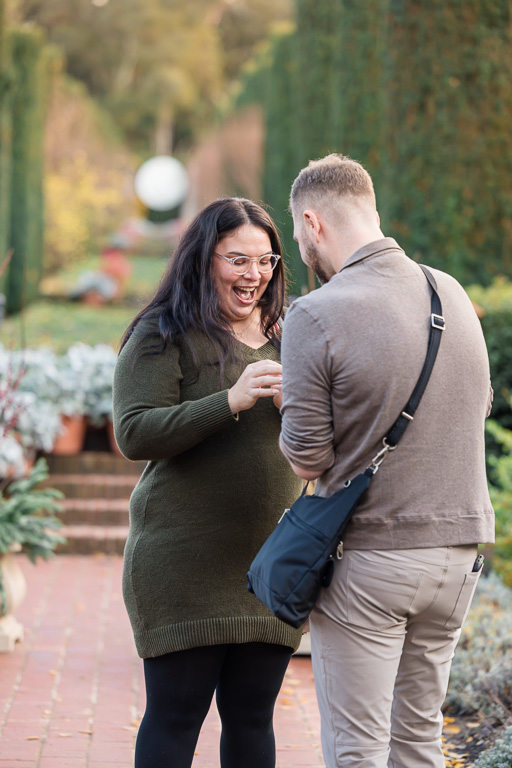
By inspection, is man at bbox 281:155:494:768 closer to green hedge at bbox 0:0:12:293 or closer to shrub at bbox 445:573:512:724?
shrub at bbox 445:573:512:724

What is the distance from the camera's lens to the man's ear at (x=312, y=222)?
205 cm

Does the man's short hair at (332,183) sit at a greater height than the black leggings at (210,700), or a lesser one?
greater

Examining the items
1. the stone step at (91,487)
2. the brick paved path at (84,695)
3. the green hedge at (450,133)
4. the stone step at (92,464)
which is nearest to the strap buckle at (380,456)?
the brick paved path at (84,695)

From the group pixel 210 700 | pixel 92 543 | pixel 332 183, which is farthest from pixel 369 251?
pixel 92 543

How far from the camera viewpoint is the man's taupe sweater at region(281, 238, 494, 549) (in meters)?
1.91

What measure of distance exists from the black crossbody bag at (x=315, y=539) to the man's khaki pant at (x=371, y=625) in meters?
0.06

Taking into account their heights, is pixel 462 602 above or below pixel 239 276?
below

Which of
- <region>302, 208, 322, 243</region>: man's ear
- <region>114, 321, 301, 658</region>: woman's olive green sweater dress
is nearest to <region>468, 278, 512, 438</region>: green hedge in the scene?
<region>114, 321, 301, 658</region>: woman's olive green sweater dress

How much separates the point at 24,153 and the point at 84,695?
13.8 metres

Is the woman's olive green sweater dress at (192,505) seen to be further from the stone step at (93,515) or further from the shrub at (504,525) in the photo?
the stone step at (93,515)

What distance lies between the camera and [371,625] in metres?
1.99

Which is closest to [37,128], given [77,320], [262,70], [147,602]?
[77,320]

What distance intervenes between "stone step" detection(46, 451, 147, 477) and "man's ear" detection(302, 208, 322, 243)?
17.5 ft

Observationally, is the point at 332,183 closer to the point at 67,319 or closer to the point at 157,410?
the point at 157,410
